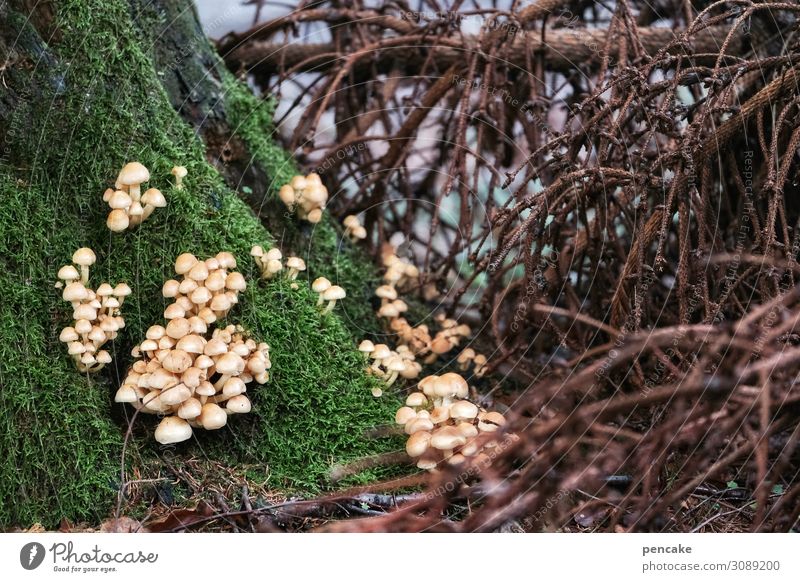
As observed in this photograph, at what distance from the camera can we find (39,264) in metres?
1.92

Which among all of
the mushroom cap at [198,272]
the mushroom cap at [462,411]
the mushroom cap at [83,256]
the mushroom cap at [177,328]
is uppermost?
the mushroom cap at [83,256]

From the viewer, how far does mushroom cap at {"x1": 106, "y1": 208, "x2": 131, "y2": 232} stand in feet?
6.41

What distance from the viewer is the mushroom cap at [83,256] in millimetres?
1893

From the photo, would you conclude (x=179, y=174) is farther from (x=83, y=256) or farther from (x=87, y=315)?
(x=87, y=315)

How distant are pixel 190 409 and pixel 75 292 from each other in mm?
408

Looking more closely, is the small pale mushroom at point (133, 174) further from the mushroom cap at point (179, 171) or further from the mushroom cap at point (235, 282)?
the mushroom cap at point (235, 282)

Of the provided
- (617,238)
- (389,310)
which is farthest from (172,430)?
(617,238)

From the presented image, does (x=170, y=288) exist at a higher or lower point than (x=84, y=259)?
lower

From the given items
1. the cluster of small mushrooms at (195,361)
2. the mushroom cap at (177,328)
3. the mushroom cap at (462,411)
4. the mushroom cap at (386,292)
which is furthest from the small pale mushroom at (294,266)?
the mushroom cap at (462,411)

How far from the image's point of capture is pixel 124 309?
6.57 ft

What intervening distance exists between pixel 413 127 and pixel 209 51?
763mm

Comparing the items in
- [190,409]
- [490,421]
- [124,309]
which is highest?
[124,309]

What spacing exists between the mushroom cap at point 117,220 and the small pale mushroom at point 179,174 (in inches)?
7.4

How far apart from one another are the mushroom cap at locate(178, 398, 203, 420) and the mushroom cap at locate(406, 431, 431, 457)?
524 millimetres
